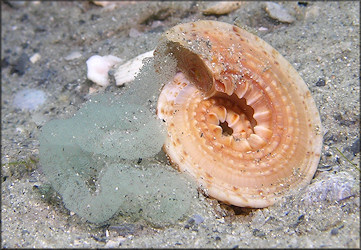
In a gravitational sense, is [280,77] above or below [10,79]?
above

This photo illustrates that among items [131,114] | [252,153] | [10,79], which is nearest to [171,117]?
[131,114]

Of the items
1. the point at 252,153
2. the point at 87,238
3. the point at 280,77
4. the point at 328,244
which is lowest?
the point at 87,238

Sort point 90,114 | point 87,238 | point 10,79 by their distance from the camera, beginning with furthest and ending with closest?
point 10,79
point 90,114
point 87,238

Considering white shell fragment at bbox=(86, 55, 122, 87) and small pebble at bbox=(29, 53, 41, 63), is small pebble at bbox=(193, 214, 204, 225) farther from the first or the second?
small pebble at bbox=(29, 53, 41, 63)

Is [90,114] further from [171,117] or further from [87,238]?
[87,238]

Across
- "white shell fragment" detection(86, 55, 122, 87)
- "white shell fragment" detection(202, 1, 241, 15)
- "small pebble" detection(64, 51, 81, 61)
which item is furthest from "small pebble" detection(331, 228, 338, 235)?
"small pebble" detection(64, 51, 81, 61)

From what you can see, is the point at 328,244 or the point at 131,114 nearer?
the point at 328,244

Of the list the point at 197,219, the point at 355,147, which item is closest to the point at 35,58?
the point at 197,219
